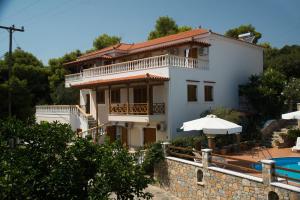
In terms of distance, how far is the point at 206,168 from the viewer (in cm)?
1399

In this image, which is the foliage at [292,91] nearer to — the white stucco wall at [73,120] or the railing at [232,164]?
the railing at [232,164]

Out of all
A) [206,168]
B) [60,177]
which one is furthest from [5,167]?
[206,168]

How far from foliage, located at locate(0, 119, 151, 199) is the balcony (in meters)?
12.7

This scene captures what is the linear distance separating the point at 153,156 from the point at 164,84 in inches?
255

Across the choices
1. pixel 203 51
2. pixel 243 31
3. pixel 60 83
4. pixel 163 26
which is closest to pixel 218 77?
pixel 203 51

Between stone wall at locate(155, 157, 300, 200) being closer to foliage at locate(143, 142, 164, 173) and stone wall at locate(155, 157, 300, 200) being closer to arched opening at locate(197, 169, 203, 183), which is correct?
arched opening at locate(197, 169, 203, 183)

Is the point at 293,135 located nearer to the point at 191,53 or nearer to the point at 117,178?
the point at 191,53

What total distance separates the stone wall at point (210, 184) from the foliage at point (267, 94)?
1233 cm

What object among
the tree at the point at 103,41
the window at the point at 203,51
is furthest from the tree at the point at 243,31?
the window at the point at 203,51

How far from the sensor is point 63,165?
7957mm

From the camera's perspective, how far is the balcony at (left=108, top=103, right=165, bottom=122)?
2170 centimetres

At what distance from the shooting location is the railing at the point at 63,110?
93.6 feet

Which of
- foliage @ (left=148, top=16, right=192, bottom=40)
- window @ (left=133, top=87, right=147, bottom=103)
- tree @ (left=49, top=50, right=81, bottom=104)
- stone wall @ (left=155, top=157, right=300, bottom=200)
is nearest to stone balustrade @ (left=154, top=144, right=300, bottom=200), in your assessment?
stone wall @ (left=155, top=157, right=300, bottom=200)

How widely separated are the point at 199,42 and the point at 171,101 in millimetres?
5196
